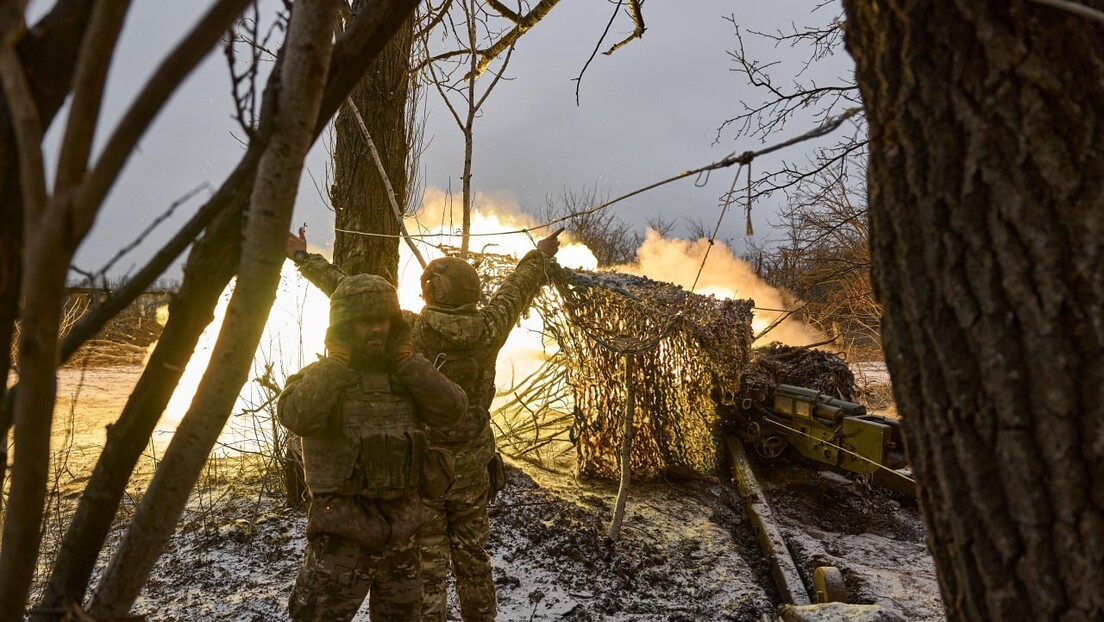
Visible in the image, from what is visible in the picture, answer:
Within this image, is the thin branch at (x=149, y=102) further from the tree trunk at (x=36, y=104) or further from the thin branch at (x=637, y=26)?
the thin branch at (x=637, y=26)

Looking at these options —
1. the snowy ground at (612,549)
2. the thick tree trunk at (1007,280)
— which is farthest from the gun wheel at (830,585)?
the thick tree trunk at (1007,280)

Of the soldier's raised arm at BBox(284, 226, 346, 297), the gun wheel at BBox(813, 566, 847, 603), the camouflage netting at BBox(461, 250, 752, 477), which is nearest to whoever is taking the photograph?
the soldier's raised arm at BBox(284, 226, 346, 297)

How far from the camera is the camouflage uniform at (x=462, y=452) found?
3.34 m

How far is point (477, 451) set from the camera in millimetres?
3611

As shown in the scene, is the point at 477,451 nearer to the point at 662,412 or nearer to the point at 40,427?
the point at 40,427

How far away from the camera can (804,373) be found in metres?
7.14

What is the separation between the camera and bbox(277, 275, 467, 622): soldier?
259 cm

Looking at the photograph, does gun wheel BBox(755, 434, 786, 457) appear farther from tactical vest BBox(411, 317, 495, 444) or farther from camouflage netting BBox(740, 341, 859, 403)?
tactical vest BBox(411, 317, 495, 444)

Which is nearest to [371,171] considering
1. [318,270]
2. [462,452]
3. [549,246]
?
[318,270]

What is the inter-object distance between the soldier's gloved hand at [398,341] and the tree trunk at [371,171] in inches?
60.2

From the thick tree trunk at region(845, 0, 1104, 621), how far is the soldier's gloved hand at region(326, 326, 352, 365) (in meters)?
2.17

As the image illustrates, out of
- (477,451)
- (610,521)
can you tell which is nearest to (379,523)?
(477,451)

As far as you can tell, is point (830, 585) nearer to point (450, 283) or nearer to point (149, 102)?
point (450, 283)

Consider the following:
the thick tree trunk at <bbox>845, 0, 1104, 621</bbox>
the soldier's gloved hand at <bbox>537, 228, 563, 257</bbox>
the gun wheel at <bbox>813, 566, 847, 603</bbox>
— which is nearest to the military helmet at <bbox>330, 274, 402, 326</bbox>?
the soldier's gloved hand at <bbox>537, 228, 563, 257</bbox>
